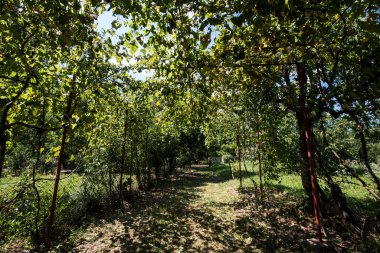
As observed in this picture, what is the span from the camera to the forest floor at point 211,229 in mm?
5348

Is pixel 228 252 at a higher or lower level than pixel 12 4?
lower

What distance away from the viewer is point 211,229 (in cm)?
658

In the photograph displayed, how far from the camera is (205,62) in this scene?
11.2 feet

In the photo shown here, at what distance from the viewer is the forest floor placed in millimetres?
5348

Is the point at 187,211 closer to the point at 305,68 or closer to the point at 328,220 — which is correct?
the point at 328,220

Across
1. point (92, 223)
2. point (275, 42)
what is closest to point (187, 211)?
point (92, 223)

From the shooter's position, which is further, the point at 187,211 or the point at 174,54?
the point at 187,211

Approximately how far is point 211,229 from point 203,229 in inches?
9.7

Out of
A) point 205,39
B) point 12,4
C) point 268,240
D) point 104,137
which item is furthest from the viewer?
point 104,137

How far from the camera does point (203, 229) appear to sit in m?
6.62

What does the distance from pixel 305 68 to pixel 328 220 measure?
170 inches

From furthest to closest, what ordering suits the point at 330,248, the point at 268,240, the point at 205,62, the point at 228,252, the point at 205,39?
the point at 268,240, the point at 228,252, the point at 330,248, the point at 205,62, the point at 205,39

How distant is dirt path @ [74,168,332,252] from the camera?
17.8 feet

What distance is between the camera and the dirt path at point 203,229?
214 inches
